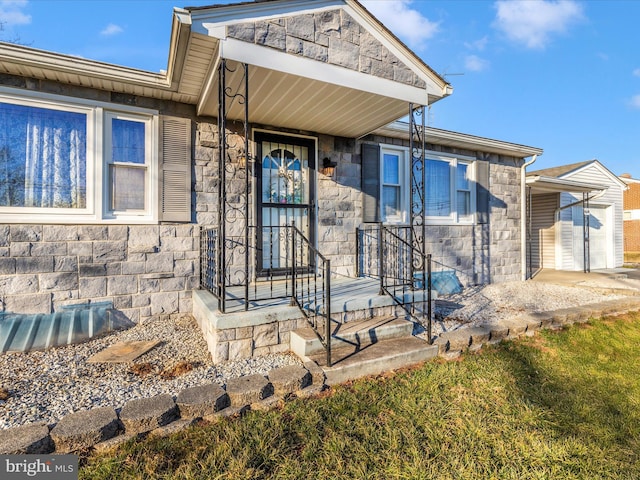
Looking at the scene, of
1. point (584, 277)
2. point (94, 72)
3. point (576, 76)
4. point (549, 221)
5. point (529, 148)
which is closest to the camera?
point (94, 72)

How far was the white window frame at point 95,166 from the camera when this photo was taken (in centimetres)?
333

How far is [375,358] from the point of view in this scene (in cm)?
273

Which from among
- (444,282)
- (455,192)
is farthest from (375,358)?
(455,192)

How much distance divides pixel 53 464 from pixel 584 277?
940 cm

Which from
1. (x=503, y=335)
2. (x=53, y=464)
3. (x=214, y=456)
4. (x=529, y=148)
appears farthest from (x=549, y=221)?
(x=53, y=464)

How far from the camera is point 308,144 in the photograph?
479 cm

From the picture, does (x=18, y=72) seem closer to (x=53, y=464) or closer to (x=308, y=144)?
(x=308, y=144)

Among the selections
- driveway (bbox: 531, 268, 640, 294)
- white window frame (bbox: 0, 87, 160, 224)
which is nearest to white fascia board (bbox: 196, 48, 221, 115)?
white window frame (bbox: 0, 87, 160, 224)

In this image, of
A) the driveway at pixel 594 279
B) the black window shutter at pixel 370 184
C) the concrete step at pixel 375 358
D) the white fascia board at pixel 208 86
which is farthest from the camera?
the driveway at pixel 594 279

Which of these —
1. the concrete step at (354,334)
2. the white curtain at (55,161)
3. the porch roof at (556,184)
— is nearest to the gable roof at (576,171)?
the porch roof at (556,184)

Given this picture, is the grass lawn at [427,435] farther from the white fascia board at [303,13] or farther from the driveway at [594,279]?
the driveway at [594,279]

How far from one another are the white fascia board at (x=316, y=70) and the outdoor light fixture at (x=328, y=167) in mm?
1388

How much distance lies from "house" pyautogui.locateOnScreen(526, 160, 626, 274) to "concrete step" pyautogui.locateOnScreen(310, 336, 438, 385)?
697cm

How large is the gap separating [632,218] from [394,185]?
18.4 meters
